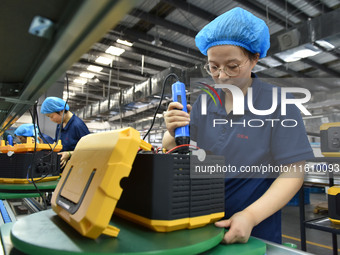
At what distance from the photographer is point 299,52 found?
3.20 metres

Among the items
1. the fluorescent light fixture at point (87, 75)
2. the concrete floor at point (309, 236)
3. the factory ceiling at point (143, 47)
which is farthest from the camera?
the fluorescent light fixture at point (87, 75)

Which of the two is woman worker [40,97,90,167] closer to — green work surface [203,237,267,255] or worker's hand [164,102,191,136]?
worker's hand [164,102,191,136]

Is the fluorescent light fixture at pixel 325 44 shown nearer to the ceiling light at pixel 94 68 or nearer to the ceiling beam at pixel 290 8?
the ceiling beam at pixel 290 8

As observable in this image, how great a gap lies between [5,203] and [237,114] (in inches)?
46.0

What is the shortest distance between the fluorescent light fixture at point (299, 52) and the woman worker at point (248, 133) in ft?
8.76

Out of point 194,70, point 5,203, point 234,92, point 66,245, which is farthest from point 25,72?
point 194,70

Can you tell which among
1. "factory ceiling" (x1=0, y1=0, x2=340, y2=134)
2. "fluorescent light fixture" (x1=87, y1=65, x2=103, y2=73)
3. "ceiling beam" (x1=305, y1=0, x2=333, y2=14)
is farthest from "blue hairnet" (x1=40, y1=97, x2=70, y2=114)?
"fluorescent light fixture" (x1=87, y1=65, x2=103, y2=73)

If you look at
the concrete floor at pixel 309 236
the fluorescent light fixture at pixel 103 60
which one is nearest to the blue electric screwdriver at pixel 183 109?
the concrete floor at pixel 309 236

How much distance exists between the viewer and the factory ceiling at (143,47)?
332mm

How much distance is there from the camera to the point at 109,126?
30.0ft

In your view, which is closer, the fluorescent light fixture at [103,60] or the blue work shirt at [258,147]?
the blue work shirt at [258,147]

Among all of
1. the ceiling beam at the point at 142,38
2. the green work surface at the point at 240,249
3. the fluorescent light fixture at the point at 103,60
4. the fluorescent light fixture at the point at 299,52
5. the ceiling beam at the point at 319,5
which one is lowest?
the green work surface at the point at 240,249

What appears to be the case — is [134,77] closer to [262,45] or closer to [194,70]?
[194,70]

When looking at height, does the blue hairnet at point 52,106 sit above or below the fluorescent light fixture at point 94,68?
below
